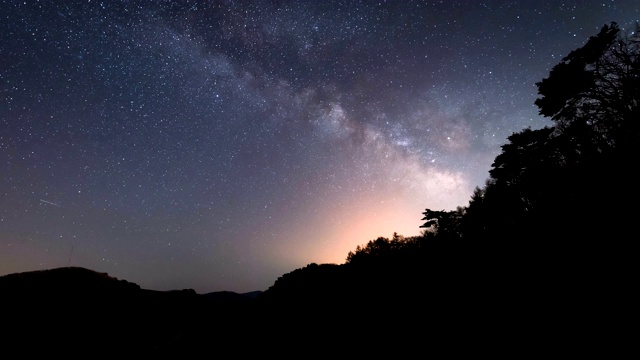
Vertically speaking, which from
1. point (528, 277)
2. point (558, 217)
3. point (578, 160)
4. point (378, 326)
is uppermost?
point (578, 160)

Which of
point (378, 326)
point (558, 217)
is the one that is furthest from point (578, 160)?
point (378, 326)

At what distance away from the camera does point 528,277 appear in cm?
730

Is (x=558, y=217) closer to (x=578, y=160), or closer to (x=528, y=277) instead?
(x=528, y=277)

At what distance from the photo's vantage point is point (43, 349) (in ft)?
54.7

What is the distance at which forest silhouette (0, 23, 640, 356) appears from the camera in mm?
5645

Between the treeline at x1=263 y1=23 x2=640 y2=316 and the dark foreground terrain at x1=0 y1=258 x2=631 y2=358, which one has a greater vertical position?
the treeline at x1=263 y1=23 x2=640 y2=316

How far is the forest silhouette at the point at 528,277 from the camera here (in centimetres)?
564

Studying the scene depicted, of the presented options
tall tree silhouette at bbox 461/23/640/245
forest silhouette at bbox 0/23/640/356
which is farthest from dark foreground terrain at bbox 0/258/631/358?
tall tree silhouette at bbox 461/23/640/245

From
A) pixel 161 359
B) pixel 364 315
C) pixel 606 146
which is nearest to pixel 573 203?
pixel 606 146

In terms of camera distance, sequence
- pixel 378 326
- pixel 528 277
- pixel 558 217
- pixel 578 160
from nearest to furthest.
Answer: pixel 528 277
pixel 378 326
pixel 558 217
pixel 578 160

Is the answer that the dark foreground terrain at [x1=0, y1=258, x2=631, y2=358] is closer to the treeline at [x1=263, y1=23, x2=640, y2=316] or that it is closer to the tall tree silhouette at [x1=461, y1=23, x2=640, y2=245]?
the treeline at [x1=263, y1=23, x2=640, y2=316]

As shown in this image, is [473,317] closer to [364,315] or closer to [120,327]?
[364,315]

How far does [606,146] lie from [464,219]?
1211 cm

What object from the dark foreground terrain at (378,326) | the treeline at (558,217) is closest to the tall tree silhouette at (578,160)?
the treeline at (558,217)
